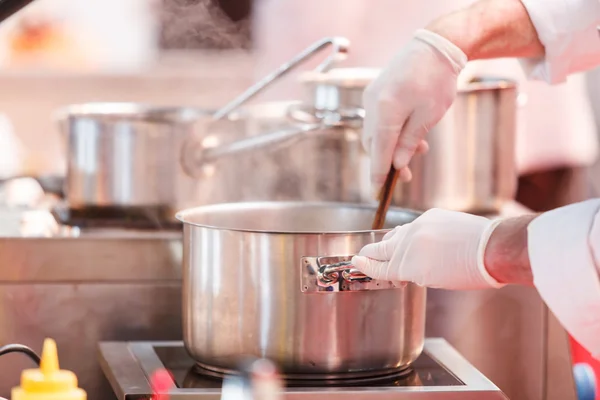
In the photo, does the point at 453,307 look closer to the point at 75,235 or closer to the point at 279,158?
the point at 279,158

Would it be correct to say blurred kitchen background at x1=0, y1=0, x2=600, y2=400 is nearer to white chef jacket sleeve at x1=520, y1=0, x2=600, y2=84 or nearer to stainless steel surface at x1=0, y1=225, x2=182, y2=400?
stainless steel surface at x1=0, y1=225, x2=182, y2=400

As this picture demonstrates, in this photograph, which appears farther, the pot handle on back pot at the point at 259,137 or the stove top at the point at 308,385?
the pot handle on back pot at the point at 259,137

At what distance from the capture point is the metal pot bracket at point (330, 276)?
1123 millimetres

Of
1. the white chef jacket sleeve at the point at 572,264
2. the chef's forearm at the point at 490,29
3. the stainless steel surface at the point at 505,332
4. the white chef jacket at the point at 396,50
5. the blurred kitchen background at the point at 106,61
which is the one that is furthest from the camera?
the blurred kitchen background at the point at 106,61

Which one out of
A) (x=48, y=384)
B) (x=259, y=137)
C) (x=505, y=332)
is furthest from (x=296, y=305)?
(x=505, y=332)

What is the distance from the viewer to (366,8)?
2.80 metres

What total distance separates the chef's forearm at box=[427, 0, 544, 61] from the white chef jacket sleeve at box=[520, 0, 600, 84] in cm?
2

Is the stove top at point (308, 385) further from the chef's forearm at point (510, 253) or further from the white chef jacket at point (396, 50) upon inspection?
the white chef jacket at point (396, 50)

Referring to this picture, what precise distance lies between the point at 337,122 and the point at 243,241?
1.32 feet

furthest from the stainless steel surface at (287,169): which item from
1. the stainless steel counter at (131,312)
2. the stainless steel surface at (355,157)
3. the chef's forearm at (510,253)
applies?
the chef's forearm at (510,253)

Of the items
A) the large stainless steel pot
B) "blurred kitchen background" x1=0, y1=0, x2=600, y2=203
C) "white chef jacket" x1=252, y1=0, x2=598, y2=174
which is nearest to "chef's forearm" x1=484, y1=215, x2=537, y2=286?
the large stainless steel pot

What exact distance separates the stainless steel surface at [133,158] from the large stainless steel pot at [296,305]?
415mm

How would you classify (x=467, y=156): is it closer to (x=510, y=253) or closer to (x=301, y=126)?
(x=301, y=126)

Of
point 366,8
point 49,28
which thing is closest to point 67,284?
point 366,8
